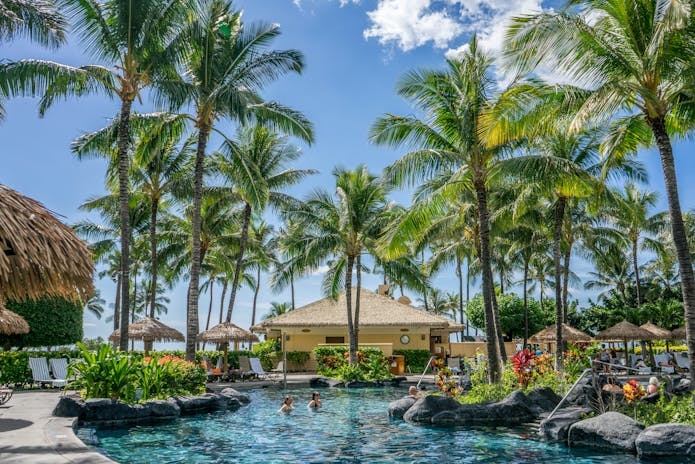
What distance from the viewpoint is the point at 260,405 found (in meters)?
18.6

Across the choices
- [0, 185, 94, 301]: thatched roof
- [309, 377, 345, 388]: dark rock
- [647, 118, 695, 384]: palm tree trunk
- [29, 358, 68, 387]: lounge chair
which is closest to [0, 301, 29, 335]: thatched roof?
[29, 358, 68, 387]: lounge chair

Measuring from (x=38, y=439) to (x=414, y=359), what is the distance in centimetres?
2551

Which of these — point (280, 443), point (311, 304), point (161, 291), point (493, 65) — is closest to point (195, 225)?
point (280, 443)

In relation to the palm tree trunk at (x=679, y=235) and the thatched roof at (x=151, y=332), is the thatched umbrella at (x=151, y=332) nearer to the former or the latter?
the thatched roof at (x=151, y=332)

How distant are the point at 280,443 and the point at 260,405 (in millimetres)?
6498

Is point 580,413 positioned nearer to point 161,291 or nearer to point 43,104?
point 43,104

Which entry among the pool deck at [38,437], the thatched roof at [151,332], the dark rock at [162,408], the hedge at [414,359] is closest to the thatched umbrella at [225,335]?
the thatched roof at [151,332]

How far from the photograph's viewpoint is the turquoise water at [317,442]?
10.6 metres

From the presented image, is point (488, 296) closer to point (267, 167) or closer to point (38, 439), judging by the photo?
point (38, 439)

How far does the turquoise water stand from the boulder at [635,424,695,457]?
1.09 ft

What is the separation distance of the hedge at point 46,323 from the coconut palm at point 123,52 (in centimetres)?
1280

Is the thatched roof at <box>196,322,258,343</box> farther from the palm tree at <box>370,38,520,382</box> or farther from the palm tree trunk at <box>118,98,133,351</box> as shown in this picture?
the palm tree at <box>370,38,520,382</box>

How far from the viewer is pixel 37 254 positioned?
7746mm

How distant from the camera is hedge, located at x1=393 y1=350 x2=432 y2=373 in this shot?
3288 centimetres
